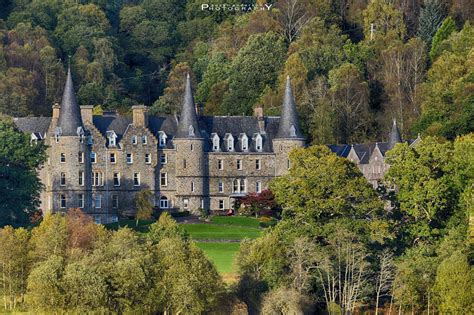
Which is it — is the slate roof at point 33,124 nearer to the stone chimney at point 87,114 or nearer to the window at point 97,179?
the stone chimney at point 87,114

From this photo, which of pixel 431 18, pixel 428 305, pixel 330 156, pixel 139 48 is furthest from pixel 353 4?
pixel 428 305

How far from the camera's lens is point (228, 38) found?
159 m

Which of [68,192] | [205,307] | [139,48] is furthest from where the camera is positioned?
[139,48]

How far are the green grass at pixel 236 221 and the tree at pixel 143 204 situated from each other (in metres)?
4.33

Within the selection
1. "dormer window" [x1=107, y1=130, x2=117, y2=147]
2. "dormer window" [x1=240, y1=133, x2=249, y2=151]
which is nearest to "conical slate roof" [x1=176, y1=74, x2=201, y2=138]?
"dormer window" [x1=240, y1=133, x2=249, y2=151]

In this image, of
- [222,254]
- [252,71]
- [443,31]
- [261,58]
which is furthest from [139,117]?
[443,31]

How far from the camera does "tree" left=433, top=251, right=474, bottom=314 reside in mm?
82125

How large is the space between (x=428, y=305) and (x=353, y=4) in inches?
3168

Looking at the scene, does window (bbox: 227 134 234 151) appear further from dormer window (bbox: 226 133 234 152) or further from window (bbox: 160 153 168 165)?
window (bbox: 160 153 168 165)

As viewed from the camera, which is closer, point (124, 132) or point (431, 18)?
point (124, 132)

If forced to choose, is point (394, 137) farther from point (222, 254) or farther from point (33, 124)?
point (222, 254)

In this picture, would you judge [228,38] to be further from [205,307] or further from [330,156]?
[205,307]

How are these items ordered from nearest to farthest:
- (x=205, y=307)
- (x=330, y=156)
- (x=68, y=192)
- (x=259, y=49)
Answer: (x=205, y=307) → (x=330, y=156) → (x=68, y=192) → (x=259, y=49)

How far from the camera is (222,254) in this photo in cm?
9831
